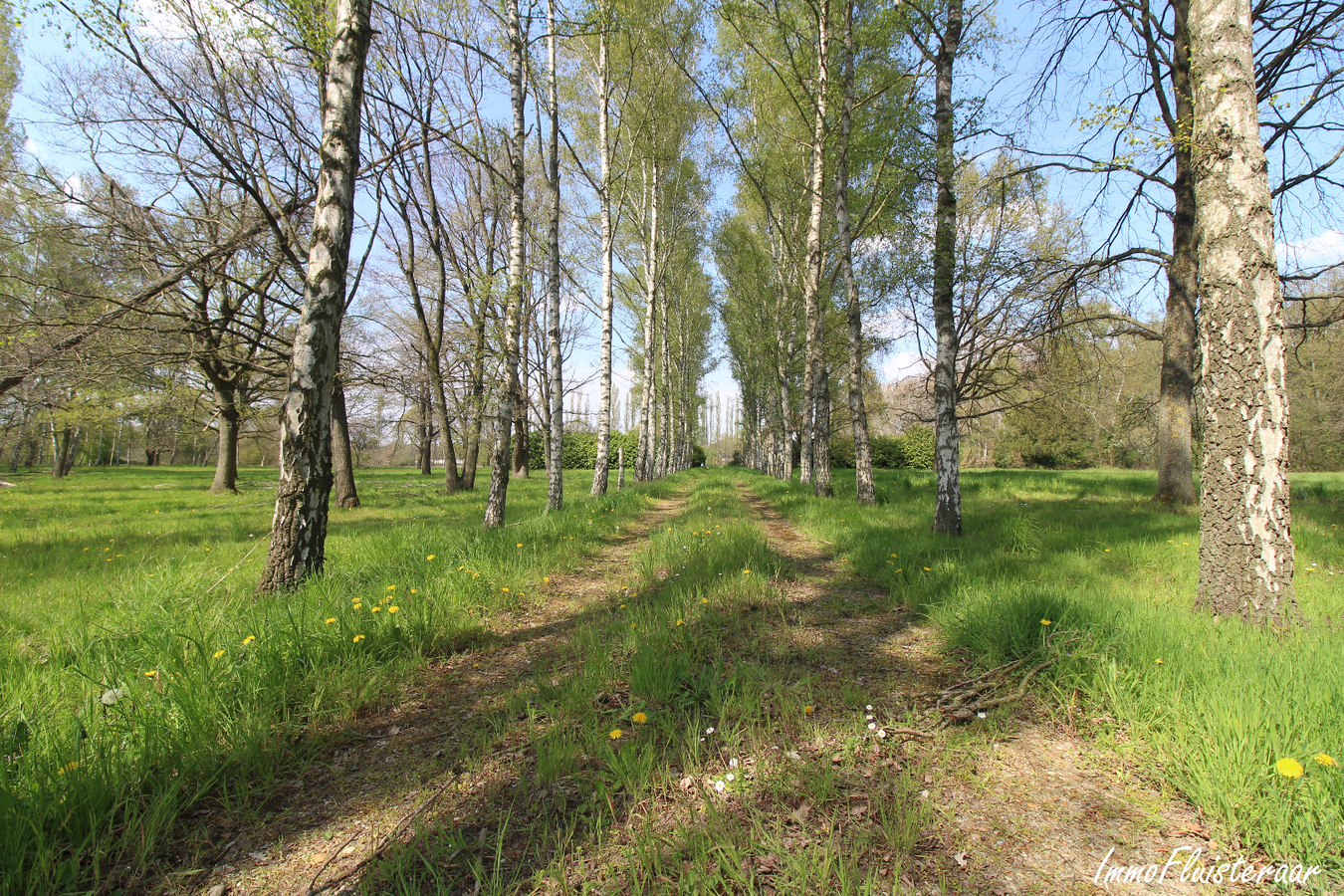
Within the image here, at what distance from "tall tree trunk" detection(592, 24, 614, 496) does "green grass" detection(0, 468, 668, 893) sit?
6.71 metres

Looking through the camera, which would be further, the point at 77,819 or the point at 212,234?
the point at 212,234

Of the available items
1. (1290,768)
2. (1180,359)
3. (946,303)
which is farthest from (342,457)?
(1180,359)

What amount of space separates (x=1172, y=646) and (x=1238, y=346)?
6.69 ft

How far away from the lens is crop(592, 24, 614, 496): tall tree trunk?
11578 millimetres

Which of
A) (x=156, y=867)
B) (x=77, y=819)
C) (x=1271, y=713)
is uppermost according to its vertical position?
(x=1271, y=713)

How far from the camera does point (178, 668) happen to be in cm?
231

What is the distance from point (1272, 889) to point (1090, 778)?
0.48 meters

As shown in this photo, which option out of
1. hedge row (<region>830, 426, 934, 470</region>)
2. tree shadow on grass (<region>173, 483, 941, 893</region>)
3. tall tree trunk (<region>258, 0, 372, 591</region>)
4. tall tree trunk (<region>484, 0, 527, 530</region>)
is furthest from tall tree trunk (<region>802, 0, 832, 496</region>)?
hedge row (<region>830, 426, 934, 470</region>)

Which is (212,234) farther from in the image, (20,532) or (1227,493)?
(1227,493)

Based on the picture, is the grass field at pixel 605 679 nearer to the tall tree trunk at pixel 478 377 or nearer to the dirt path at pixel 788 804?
the dirt path at pixel 788 804

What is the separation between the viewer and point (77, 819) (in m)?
1.53

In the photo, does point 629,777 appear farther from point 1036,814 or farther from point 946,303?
point 946,303

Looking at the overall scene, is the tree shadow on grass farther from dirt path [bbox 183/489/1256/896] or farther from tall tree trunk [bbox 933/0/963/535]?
tall tree trunk [bbox 933/0/963/535]

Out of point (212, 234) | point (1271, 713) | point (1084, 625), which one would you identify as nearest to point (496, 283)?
point (212, 234)
